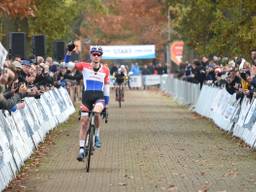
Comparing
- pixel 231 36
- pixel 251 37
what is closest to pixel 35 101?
pixel 251 37

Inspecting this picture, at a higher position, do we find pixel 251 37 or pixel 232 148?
pixel 251 37

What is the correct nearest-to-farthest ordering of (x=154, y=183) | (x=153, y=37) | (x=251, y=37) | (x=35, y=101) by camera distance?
(x=154, y=183) < (x=35, y=101) < (x=251, y=37) < (x=153, y=37)

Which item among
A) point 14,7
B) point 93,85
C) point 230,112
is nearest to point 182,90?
point 230,112

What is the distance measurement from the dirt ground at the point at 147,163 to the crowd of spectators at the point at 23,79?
124 cm

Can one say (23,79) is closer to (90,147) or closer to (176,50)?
(90,147)

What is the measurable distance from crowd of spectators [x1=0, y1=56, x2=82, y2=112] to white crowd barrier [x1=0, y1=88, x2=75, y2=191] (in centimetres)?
27

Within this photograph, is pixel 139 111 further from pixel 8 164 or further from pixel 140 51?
pixel 140 51

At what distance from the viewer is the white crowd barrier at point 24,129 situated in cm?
1583

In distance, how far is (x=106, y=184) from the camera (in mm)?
15695

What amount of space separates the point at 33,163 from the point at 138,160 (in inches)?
77.9

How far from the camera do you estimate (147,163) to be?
18.8m

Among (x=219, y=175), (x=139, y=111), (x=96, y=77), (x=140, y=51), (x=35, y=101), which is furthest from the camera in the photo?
(x=140, y=51)

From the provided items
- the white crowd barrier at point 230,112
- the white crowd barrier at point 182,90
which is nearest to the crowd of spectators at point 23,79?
the white crowd barrier at point 230,112

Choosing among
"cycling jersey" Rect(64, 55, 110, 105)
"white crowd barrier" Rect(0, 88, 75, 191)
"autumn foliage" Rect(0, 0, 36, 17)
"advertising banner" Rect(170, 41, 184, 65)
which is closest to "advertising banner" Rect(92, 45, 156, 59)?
"advertising banner" Rect(170, 41, 184, 65)
